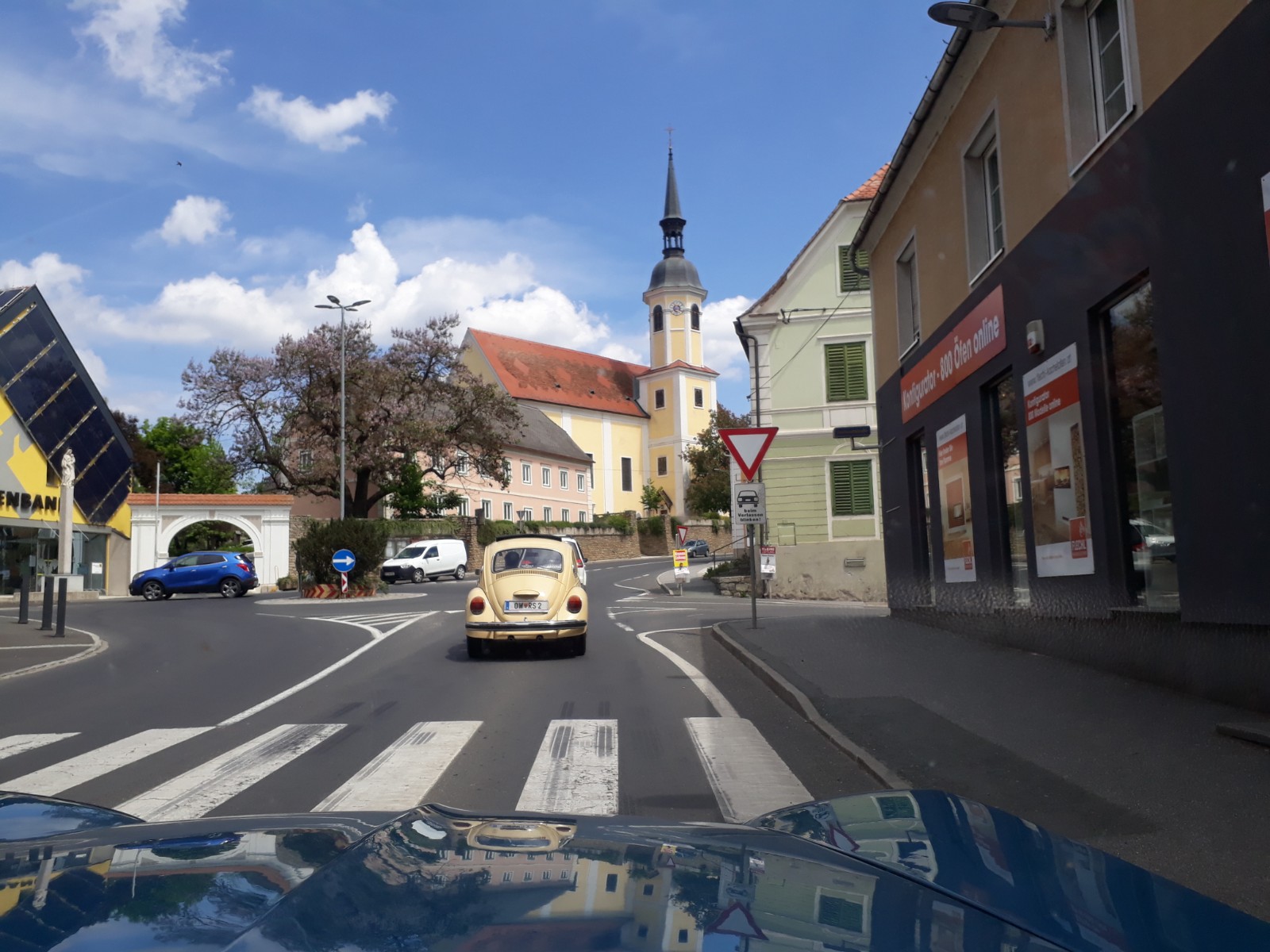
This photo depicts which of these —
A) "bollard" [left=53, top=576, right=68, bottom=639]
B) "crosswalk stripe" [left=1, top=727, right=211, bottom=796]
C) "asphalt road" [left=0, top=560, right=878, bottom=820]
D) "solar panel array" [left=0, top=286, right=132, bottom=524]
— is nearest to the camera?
"asphalt road" [left=0, top=560, right=878, bottom=820]

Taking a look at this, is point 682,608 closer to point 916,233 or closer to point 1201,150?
point 916,233

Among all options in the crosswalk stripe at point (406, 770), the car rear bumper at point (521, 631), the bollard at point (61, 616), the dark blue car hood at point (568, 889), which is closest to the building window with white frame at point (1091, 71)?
the crosswalk stripe at point (406, 770)

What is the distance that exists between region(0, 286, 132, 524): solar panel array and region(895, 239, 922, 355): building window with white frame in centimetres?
3134

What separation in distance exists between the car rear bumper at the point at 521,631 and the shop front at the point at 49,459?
28.1 m

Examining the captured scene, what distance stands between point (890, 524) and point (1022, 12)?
29.6ft

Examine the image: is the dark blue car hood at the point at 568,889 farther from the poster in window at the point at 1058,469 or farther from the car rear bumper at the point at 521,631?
the car rear bumper at the point at 521,631

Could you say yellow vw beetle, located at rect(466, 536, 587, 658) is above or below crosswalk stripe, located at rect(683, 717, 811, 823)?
above

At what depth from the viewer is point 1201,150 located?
775 centimetres

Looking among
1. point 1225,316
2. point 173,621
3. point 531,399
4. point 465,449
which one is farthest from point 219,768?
point 531,399

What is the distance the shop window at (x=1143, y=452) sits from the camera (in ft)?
28.5

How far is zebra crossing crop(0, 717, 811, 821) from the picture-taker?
623cm

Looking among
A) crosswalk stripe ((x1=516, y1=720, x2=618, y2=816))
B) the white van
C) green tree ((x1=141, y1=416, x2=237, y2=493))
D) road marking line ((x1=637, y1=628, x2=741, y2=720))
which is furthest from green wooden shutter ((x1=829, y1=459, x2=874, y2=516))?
green tree ((x1=141, y1=416, x2=237, y2=493))

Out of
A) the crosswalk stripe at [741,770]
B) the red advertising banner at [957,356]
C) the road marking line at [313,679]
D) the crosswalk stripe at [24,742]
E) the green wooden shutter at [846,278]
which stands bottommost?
the crosswalk stripe at [741,770]

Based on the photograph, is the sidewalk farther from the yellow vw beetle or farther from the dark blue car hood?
the yellow vw beetle
